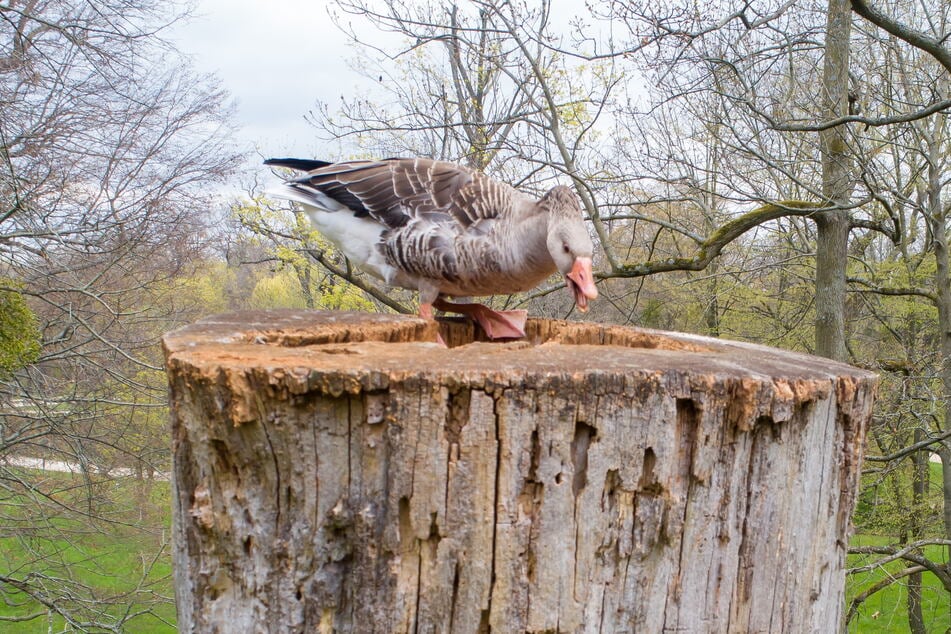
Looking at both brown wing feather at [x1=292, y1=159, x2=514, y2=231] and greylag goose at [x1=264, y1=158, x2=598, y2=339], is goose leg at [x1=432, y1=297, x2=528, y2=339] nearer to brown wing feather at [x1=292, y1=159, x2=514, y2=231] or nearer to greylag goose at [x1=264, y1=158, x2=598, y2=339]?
greylag goose at [x1=264, y1=158, x2=598, y2=339]

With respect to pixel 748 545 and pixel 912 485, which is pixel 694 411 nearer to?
pixel 748 545

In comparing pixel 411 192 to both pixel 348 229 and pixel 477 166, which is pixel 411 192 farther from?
pixel 477 166

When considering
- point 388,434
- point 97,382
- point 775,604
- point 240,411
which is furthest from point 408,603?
point 97,382

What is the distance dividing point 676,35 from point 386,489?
5.04 metres

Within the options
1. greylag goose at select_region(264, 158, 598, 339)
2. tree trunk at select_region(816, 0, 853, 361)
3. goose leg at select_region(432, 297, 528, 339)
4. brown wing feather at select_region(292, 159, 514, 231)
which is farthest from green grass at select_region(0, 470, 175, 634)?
tree trunk at select_region(816, 0, 853, 361)

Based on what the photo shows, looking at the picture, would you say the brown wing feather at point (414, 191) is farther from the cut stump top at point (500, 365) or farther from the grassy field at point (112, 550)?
the grassy field at point (112, 550)

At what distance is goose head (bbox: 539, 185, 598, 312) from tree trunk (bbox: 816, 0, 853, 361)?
154 inches

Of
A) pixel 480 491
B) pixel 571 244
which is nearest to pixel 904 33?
pixel 571 244

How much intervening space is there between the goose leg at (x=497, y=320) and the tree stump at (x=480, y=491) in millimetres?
1628

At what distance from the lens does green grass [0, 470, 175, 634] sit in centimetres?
643

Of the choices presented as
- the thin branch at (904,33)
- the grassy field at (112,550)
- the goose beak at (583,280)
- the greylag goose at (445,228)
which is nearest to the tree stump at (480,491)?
the goose beak at (583,280)

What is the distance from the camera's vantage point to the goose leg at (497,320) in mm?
3301

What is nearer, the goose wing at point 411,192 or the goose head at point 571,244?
the goose head at point 571,244

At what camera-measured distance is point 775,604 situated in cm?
169
